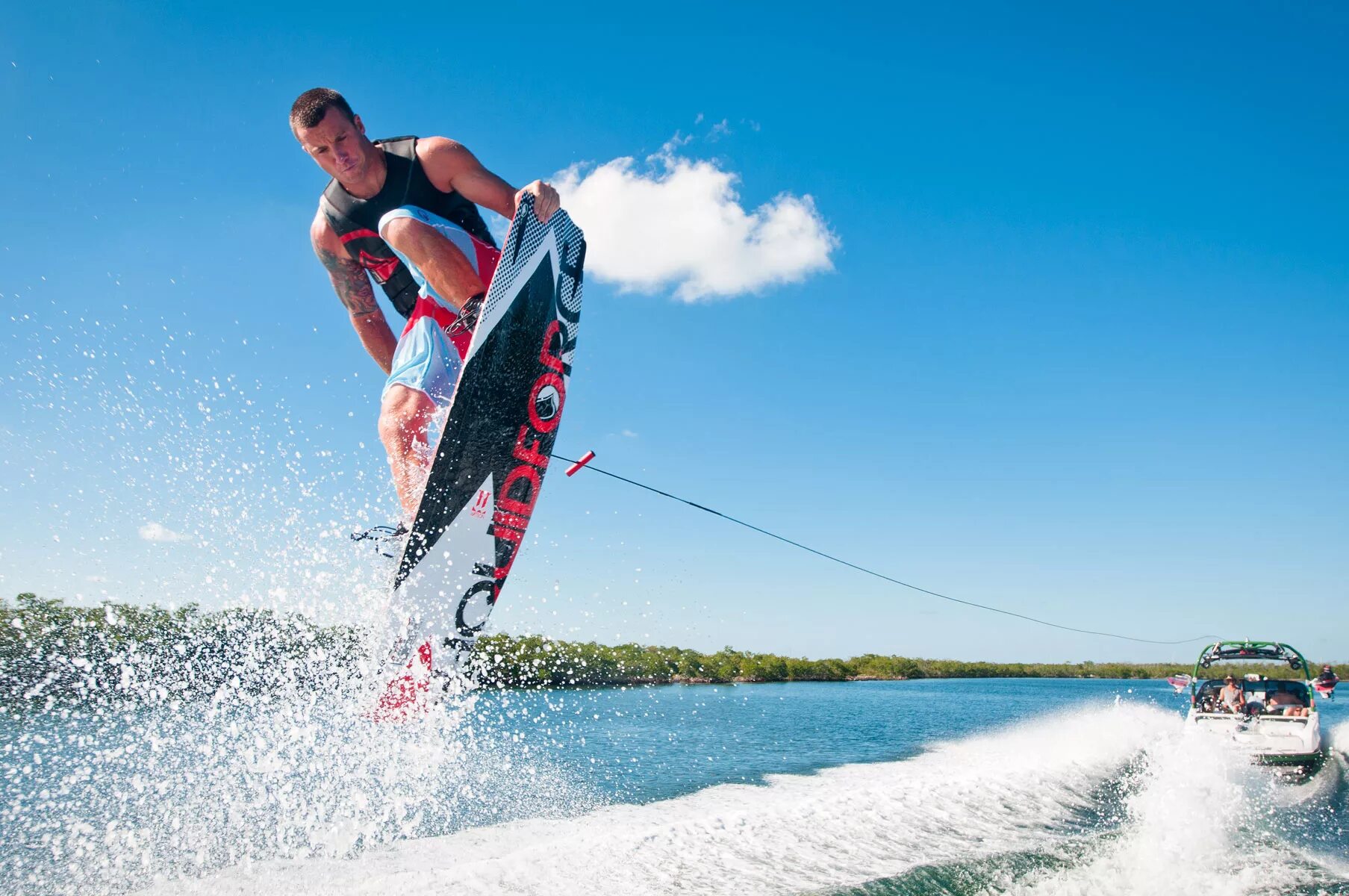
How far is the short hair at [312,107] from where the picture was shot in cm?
382

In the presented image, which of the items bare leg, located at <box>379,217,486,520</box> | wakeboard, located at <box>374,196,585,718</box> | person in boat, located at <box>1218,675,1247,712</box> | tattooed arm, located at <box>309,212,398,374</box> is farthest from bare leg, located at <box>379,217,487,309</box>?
person in boat, located at <box>1218,675,1247,712</box>

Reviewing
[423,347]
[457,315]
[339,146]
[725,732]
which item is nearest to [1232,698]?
[725,732]

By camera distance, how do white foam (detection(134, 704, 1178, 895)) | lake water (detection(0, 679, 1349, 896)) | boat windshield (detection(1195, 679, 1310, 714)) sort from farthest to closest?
boat windshield (detection(1195, 679, 1310, 714)) → white foam (detection(134, 704, 1178, 895)) → lake water (detection(0, 679, 1349, 896))

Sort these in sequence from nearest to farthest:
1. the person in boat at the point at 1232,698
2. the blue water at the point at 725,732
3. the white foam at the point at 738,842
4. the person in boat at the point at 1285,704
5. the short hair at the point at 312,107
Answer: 1. the short hair at the point at 312,107
2. the white foam at the point at 738,842
3. the blue water at the point at 725,732
4. the person in boat at the point at 1285,704
5. the person in boat at the point at 1232,698

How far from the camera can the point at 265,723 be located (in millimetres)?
4723

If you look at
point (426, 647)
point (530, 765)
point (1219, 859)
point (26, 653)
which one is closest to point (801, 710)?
point (530, 765)

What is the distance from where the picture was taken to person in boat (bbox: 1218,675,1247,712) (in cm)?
1384

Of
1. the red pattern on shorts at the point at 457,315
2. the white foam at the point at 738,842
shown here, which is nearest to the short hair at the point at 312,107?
the red pattern on shorts at the point at 457,315

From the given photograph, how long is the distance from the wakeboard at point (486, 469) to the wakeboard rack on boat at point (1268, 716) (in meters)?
14.7

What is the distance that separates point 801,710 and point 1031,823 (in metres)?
19.7

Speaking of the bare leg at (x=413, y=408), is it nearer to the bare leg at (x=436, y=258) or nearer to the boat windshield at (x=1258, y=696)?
the bare leg at (x=436, y=258)

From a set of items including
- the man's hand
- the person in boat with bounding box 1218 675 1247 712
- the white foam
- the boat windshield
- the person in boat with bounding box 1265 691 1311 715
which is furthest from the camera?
the boat windshield

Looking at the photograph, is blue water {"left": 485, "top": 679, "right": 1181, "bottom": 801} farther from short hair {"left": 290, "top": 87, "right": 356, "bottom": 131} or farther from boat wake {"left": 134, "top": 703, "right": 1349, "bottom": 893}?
short hair {"left": 290, "top": 87, "right": 356, "bottom": 131}

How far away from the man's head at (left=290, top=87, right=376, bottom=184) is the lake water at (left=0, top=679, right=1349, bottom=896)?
3.13 m
